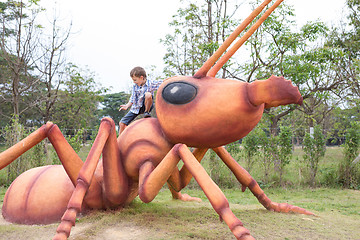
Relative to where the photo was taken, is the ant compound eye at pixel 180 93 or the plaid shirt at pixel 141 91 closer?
the ant compound eye at pixel 180 93

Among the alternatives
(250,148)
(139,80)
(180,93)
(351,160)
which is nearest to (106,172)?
(180,93)

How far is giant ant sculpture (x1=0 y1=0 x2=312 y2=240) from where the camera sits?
8.32 feet

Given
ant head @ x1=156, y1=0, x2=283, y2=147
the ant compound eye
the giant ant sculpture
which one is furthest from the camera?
the ant compound eye

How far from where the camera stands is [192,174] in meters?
2.56

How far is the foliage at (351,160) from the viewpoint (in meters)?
8.67

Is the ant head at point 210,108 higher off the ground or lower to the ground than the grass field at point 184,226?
higher

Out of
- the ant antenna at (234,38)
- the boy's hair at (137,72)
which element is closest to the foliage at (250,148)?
the boy's hair at (137,72)

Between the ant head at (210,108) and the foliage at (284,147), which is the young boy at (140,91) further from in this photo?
the foliage at (284,147)

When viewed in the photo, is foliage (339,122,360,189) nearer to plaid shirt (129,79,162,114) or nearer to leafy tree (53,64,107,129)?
plaid shirt (129,79,162,114)

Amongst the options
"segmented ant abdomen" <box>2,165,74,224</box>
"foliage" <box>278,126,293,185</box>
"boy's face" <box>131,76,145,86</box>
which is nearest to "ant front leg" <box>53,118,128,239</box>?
"segmented ant abdomen" <box>2,165,74,224</box>

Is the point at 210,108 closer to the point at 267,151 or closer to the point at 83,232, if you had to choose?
the point at 83,232

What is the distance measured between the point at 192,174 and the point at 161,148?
2.09 ft

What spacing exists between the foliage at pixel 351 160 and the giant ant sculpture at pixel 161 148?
644cm

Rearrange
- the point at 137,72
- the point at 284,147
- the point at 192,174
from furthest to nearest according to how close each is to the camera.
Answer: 1. the point at 284,147
2. the point at 137,72
3. the point at 192,174
